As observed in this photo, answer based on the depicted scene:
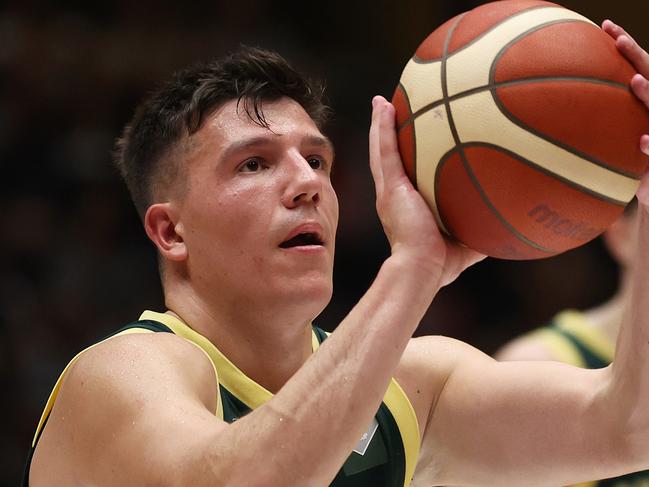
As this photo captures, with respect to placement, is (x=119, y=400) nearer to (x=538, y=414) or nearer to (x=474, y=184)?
(x=474, y=184)

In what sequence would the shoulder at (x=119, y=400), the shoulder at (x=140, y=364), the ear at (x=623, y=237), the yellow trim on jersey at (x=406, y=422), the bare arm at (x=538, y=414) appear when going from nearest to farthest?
the shoulder at (x=119, y=400)
the shoulder at (x=140, y=364)
the bare arm at (x=538, y=414)
the yellow trim on jersey at (x=406, y=422)
the ear at (x=623, y=237)

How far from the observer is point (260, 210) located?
3600 millimetres

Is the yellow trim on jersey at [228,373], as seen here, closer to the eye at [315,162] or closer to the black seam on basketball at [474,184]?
the eye at [315,162]

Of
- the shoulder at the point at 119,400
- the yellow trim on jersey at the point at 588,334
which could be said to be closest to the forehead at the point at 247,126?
the shoulder at the point at 119,400

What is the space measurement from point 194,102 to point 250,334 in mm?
850

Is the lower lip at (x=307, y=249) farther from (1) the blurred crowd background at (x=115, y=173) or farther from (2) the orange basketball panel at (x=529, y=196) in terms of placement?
(1) the blurred crowd background at (x=115, y=173)

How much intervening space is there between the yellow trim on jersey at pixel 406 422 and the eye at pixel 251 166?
913 millimetres

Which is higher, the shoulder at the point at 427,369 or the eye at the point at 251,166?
the eye at the point at 251,166

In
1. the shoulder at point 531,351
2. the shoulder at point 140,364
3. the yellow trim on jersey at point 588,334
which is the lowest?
the shoulder at point 531,351

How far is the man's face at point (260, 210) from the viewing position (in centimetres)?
356

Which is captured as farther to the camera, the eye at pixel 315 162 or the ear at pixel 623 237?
the ear at pixel 623 237

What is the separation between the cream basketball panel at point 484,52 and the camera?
3.09 m

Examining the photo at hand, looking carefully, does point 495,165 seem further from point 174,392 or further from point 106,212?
point 106,212

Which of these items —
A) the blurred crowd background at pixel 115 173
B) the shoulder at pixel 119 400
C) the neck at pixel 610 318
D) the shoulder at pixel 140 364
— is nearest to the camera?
the shoulder at pixel 119 400
